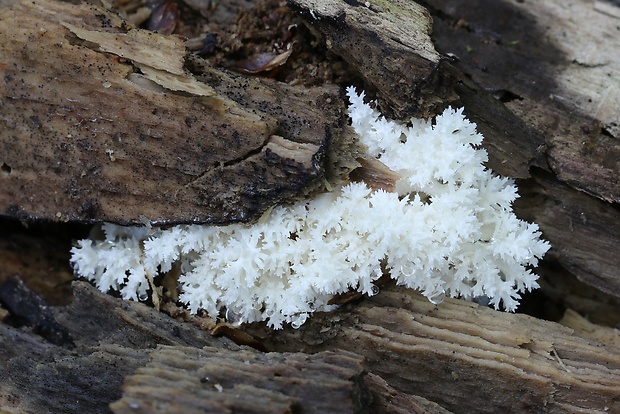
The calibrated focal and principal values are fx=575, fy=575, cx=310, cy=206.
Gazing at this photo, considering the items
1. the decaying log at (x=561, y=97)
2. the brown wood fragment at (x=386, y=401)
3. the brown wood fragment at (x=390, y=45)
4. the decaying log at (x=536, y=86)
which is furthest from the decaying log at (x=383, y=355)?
the brown wood fragment at (x=390, y=45)

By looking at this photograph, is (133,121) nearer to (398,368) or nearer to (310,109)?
(310,109)

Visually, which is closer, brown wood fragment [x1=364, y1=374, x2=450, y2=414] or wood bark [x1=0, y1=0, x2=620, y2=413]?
brown wood fragment [x1=364, y1=374, x2=450, y2=414]

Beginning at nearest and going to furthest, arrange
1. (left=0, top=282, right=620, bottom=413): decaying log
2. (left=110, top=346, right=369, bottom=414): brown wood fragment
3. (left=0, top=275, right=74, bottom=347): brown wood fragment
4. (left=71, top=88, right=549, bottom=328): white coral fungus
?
(left=110, top=346, right=369, bottom=414): brown wood fragment
(left=0, top=282, right=620, bottom=413): decaying log
(left=71, top=88, right=549, bottom=328): white coral fungus
(left=0, top=275, right=74, bottom=347): brown wood fragment

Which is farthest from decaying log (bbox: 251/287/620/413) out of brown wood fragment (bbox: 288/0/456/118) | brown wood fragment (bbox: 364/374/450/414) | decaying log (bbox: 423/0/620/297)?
brown wood fragment (bbox: 288/0/456/118)

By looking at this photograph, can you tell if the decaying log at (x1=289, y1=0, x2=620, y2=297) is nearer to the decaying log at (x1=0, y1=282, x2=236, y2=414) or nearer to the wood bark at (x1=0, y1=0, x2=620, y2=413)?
the wood bark at (x1=0, y1=0, x2=620, y2=413)

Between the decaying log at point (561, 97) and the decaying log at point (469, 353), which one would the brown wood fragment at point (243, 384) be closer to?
the decaying log at point (469, 353)

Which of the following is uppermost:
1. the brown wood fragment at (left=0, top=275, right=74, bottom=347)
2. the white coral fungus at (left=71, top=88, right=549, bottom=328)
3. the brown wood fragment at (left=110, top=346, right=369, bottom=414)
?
the white coral fungus at (left=71, top=88, right=549, bottom=328)
